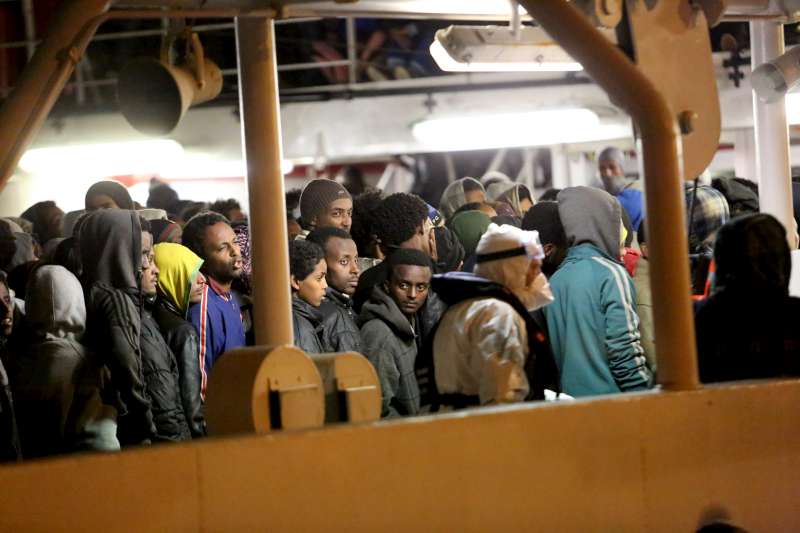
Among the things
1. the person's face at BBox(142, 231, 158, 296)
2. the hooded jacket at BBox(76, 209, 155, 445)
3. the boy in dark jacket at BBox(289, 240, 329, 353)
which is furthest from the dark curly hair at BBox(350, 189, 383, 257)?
the hooded jacket at BBox(76, 209, 155, 445)

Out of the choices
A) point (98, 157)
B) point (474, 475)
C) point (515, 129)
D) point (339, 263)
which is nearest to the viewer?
point (474, 475)

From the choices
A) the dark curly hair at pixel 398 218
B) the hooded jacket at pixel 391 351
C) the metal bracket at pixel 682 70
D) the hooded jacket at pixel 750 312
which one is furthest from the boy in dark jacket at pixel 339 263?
the metal bracket at pixel 682 70

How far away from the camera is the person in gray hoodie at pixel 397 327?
6.06 meters

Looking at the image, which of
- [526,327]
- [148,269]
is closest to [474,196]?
[148,269]

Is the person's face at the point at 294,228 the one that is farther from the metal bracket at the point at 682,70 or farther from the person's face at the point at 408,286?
the metal bracket at the point at 682,70

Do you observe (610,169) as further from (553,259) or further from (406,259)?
(406,259)

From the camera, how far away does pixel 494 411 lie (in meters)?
3.92

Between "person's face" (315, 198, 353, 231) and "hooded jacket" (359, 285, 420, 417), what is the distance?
127 cm

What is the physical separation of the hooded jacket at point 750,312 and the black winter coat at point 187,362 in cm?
226

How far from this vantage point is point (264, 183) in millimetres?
4738

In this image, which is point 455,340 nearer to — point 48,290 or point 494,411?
point 494,411

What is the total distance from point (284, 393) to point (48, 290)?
6.20 ft

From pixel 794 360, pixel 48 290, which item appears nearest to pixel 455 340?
pixel 794 360

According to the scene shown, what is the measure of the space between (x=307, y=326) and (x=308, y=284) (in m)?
0.31
